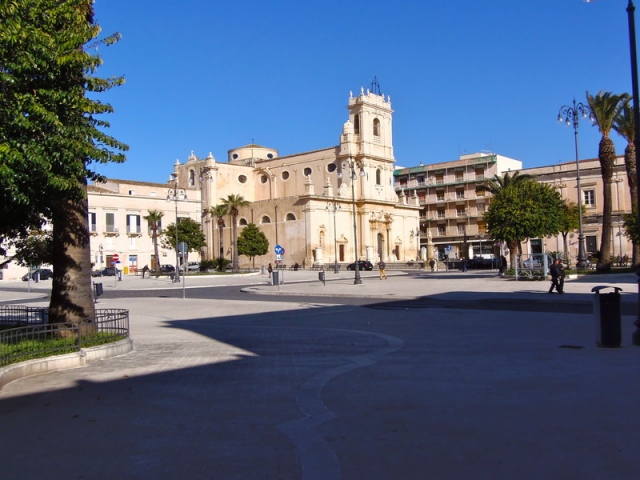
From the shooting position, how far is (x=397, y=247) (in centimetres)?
8675

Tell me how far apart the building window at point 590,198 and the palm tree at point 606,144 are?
26.9m

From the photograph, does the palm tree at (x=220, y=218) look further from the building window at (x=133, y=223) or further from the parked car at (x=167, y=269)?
the building window at (x=133, y=223)

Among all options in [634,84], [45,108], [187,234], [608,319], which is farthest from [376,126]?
[45,108]

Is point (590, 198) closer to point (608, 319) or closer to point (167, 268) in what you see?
point (167, 268)

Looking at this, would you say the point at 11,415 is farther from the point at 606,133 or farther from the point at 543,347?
the point at 606,133

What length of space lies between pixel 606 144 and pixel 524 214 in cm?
788

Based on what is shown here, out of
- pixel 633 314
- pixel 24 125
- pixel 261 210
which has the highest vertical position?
pixel 261 210

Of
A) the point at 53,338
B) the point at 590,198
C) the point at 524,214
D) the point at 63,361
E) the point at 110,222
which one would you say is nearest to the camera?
the point at 63,361

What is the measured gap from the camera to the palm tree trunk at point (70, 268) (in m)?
11.4

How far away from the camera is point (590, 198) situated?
212 feet

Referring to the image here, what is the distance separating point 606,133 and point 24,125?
38212mm

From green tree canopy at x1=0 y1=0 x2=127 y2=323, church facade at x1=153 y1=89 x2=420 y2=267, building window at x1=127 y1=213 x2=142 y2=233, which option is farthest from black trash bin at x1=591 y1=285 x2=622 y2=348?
building window at x1=127 y1=213 x2=142 y2=233

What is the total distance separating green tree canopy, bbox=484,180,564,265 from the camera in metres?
35.9

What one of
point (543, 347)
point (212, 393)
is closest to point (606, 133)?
point (543, 347)
